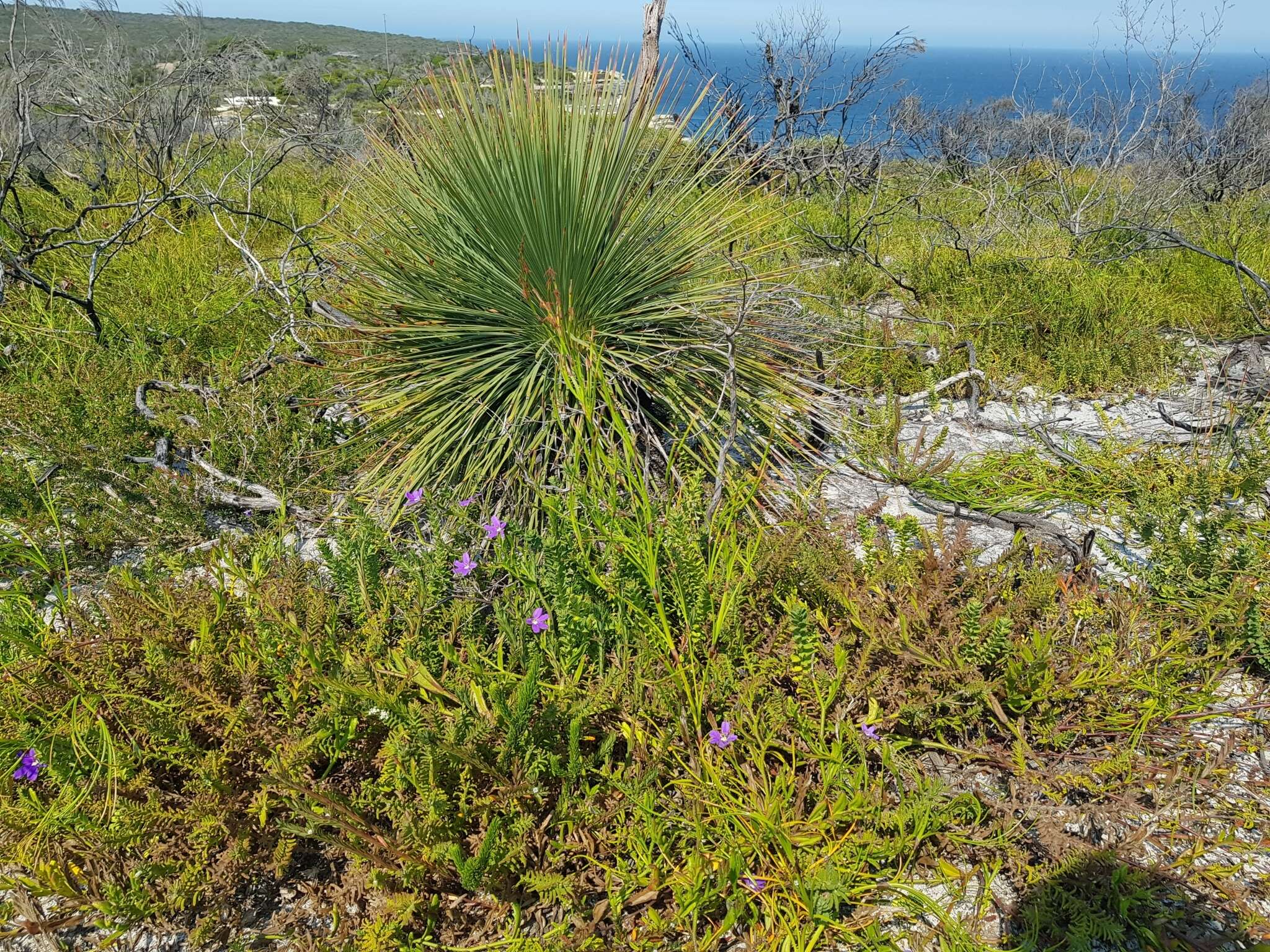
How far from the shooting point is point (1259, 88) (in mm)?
13180

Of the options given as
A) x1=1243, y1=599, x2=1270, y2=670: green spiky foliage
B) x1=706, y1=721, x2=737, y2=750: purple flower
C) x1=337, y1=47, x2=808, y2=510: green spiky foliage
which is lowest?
x1=706, y1=721, x2=737, y2=750: purple flower

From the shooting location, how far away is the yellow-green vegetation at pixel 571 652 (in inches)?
61.9

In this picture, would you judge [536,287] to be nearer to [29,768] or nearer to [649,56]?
[649,56]

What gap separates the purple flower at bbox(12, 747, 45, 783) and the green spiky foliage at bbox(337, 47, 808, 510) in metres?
1.28

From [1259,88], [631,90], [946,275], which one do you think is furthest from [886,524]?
[1259,88]

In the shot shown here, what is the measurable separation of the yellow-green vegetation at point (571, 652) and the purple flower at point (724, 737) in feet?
0.04

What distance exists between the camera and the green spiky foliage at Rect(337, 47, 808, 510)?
2719mm

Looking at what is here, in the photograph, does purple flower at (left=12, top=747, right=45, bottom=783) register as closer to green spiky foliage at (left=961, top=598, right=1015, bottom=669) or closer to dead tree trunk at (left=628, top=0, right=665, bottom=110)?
green spiky foliage at (left=961, top=598, right=1015, bottom=669)

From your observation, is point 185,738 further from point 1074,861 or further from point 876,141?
point 876,141

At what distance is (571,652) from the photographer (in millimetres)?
1977

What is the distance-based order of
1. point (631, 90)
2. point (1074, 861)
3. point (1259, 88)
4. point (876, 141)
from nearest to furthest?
point (1074, 861) < point (631, 90) < point (876, 141) < point (1259, 88)

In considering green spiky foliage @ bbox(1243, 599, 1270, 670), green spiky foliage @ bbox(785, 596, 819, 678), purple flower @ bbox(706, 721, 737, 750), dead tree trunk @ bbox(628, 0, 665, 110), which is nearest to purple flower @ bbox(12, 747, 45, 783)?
purple flower @ bbox(706, 721, 737, 750)

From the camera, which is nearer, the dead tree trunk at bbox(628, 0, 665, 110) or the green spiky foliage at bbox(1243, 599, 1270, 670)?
the green spiky foliage at bbox(1243, 599, 1270, 670)

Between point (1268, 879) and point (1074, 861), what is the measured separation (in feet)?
1.43
